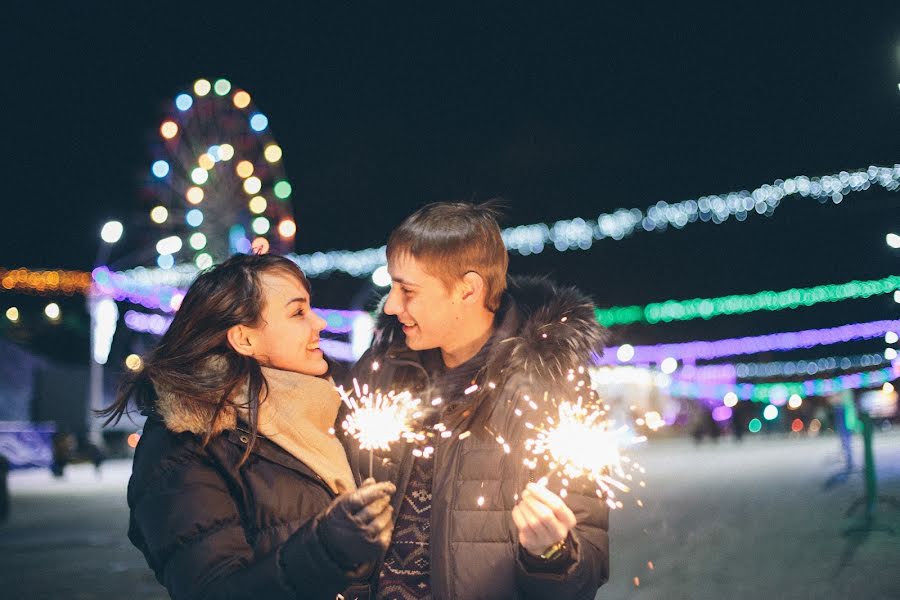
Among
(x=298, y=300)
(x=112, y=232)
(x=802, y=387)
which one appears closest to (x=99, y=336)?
(x=112, y=232)

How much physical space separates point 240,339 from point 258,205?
1629 cm

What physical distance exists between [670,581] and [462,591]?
14.6 feet

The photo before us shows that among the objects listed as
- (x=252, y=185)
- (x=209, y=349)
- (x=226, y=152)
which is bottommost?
(x=209, y=349)

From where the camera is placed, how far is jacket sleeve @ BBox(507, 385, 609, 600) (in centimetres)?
227

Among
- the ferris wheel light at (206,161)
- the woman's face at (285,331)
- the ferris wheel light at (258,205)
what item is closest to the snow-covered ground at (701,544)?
the woman's face at (285,331)

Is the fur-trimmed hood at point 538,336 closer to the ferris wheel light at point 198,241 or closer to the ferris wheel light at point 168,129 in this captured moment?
the ferris wheel light at point 198,241

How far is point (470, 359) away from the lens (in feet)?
9.16

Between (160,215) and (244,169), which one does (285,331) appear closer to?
(160,215)

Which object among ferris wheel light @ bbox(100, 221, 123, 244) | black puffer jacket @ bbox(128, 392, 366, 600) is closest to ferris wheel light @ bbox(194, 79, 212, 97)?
ferris wheel light @ bbox(100, 221, 123, 244)

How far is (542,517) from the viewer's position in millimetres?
2098

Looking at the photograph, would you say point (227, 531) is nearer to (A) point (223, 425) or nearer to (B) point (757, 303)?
(A) point (223, 425)

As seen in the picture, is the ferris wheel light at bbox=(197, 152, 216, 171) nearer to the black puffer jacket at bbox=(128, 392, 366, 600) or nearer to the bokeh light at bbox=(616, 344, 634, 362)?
the bokeh light at bbox=(616, 344, 634, 362)

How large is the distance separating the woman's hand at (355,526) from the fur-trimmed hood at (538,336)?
685 mm

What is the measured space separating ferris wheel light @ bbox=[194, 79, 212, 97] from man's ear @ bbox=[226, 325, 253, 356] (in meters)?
17.2
